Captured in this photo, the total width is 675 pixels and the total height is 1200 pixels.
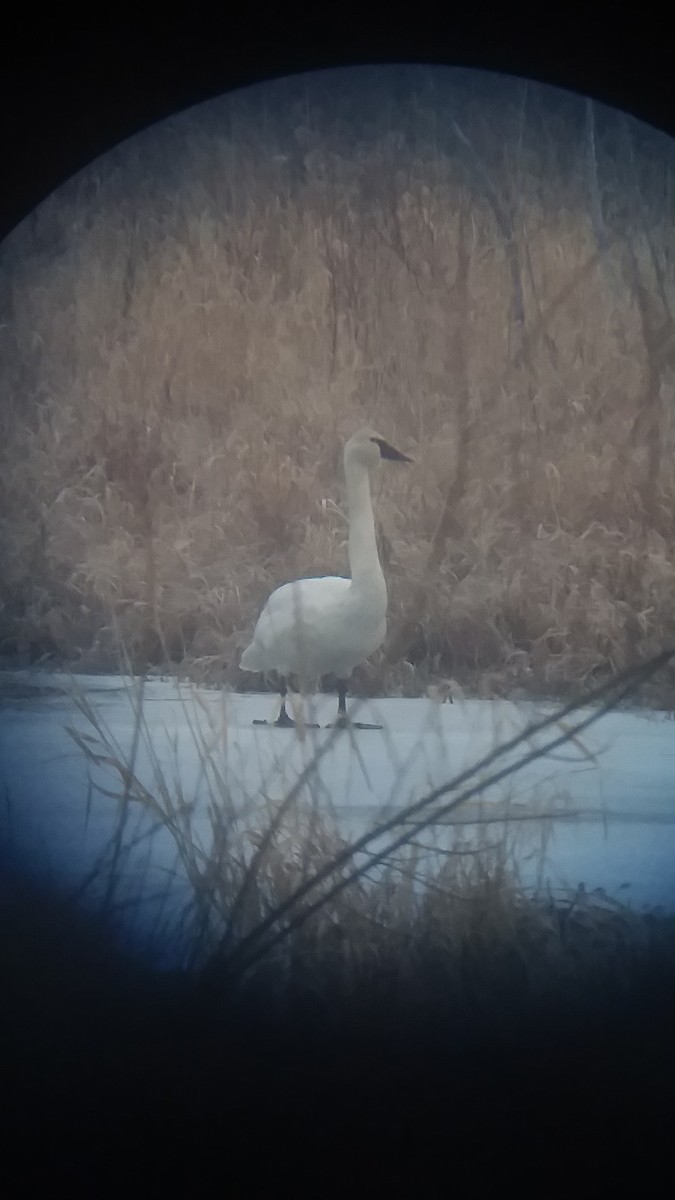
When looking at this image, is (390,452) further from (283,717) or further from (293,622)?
(283,717)

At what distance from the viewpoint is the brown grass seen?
2857 millimetres

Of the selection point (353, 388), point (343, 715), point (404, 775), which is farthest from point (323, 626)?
point (353, 388)

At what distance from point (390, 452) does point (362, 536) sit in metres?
0.18

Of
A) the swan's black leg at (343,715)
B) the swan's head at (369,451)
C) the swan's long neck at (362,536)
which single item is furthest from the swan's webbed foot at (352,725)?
the swan's head at (369,451)

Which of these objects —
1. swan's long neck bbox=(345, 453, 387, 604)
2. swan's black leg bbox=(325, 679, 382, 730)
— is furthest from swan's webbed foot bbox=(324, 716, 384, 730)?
swan's long neck bbox=(345, 453, 387, 604)

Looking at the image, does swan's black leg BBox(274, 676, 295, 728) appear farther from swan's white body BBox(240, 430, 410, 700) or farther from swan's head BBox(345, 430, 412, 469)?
swan's head BBox(345, 430, 412, 469)

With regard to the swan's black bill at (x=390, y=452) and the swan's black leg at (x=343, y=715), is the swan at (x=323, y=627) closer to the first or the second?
the swan's black leg at (x=343, y=715)

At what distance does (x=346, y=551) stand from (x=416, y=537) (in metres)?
0.14

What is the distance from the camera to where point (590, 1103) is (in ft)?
9.34

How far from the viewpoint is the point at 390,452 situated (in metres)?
2.89

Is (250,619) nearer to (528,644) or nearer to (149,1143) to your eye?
(528,644)

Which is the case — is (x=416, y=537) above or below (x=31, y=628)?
above

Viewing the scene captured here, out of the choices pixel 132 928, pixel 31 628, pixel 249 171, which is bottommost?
pixel 132 928

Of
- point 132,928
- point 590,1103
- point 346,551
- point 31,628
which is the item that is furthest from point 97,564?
point 590,1103
